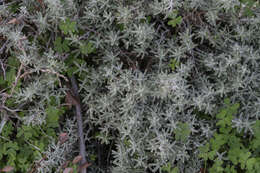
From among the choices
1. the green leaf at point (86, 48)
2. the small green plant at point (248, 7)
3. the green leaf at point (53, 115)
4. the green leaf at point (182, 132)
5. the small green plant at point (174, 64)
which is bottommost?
the green leaf at point (182, 132)

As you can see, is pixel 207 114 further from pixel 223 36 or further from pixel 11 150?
pixel 11 150

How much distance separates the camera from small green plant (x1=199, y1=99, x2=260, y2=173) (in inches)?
74.8

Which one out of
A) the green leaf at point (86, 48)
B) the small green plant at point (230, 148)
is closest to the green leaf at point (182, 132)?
the small green plant at point (230, 148)

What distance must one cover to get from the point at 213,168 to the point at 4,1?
2.02 metres

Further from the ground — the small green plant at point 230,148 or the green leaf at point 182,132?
the green leaf at point 182,132

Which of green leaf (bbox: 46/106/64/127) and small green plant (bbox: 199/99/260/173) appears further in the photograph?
Answer: green leaf (bbox: 46/106/64/127)

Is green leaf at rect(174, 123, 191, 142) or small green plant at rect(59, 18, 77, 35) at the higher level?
small green plant at rect(59, 18, 77, 35)

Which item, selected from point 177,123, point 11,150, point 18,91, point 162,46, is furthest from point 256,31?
point 11,150

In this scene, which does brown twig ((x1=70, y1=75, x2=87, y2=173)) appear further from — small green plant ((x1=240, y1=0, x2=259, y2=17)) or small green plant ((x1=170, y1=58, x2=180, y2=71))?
small green plant ((x1=240, y1=0, x2=259, y2=17))

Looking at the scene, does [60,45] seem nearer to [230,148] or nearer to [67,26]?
[67,26]

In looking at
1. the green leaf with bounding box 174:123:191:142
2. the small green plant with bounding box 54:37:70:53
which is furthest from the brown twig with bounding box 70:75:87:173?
the green leaf with bounding box 174:123:191:142

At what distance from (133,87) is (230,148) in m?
0.76

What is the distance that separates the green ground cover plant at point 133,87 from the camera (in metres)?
1.94

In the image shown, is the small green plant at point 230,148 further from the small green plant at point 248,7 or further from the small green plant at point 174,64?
the small green plant at point 248,7
